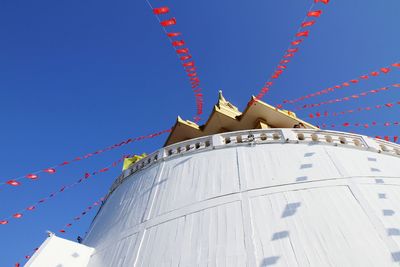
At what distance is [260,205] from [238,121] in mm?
7402

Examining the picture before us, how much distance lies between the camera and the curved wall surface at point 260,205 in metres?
5.56

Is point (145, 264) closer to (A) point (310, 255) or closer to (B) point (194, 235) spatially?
(B) point (194, 235)


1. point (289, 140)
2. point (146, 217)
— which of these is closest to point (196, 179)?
point (146, 217)

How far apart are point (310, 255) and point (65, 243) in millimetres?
5240

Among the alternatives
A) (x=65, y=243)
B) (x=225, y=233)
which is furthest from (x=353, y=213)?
(x=65, y=243)

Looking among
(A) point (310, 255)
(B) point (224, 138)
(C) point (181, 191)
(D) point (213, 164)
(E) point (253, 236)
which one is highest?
(B) point (224, 138)

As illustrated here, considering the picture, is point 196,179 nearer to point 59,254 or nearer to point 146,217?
point 146,217

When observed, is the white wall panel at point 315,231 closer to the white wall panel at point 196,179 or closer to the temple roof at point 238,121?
the white wall panel at point 196,179

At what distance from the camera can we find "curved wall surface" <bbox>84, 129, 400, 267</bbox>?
5.56 meters

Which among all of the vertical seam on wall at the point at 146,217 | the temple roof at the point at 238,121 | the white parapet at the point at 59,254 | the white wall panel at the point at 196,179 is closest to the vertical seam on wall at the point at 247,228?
the white wall panel at the point at 196,179

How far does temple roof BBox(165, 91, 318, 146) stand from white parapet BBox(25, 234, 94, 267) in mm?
7596

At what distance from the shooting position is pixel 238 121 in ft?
45.0

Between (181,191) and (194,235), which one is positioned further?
(181,191)

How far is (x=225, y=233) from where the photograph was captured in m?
6.14
